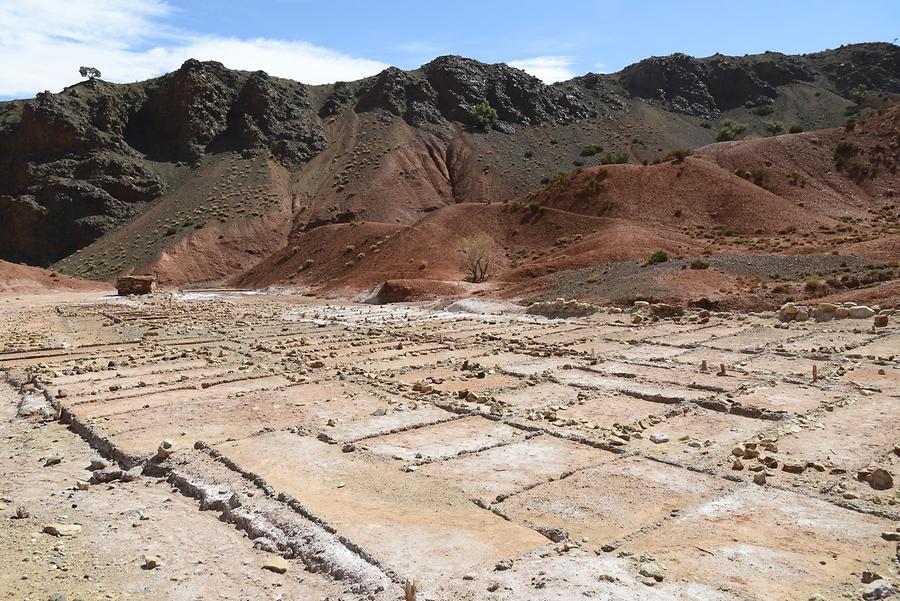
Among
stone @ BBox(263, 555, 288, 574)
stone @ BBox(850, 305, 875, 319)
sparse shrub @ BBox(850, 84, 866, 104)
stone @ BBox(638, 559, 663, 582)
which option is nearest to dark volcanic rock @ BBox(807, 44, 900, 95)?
sparse shrub @ BBox(850, 84, 866, 104)

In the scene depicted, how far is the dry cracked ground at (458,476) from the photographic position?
5418mm

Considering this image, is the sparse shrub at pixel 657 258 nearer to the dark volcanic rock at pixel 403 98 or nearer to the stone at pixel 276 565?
the stone at pixel 276 565

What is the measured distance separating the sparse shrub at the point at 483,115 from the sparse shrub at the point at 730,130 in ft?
90.7

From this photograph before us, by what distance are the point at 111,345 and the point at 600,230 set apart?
28802mm

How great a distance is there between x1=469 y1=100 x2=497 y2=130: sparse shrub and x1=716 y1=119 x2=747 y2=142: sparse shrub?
90.7ft

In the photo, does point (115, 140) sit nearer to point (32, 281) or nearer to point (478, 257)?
point (32, 281)

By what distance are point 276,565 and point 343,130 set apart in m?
81.3

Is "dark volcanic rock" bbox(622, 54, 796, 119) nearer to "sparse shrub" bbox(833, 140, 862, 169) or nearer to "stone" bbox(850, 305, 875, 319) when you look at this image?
"sparse shrub" bbox(833, 140, 862, 169)

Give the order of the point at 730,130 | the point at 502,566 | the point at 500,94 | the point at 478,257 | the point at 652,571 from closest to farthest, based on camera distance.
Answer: the point at 652,571
the point at 502,566
the point at 478,257
the point at 730,130
the point at 500,94

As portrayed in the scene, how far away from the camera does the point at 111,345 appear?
19.7 m

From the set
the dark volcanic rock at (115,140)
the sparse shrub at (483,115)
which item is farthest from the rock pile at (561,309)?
the sparse shrub at (483,115)

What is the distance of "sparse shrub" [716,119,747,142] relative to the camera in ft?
278

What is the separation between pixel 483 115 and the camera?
276 feet

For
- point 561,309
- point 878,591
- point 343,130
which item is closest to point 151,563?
point 878,591
